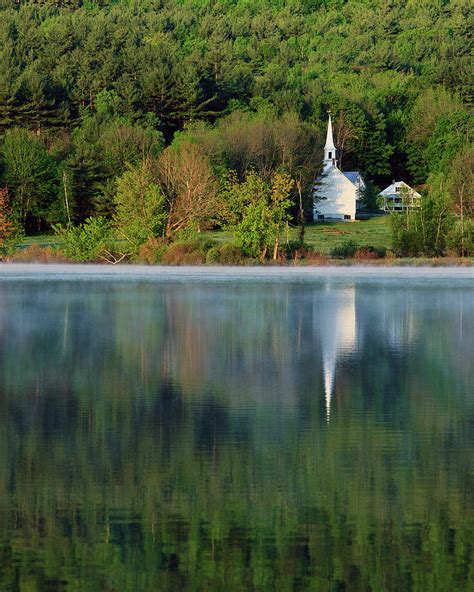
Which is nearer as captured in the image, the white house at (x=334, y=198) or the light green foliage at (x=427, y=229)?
the light green foliage at (x=427, y=229)

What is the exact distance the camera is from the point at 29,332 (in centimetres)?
2998

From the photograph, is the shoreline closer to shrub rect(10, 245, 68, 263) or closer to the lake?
shrub rect(10, 245, 68, 263)

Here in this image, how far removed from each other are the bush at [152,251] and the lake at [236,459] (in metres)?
35.8

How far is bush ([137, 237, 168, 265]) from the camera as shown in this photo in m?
66.5

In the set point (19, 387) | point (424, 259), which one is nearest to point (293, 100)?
point (424, 259)

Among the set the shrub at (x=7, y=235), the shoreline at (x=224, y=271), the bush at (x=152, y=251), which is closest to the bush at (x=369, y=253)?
the shoreline at (x=224, y=271)

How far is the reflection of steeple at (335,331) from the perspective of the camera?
21953mm

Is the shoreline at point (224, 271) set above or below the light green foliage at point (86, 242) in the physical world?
→ below

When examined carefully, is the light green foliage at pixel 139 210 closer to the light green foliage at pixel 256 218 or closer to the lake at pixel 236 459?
the light green foliage at pixel 256 218

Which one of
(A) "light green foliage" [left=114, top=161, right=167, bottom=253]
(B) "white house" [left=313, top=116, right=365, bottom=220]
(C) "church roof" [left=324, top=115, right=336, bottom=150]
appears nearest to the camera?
(A) "light green foliage" [left=114, top=161, right=167, bottom=253]

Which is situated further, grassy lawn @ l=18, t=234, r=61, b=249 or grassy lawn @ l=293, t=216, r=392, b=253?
grassy lawn @ l=18, t=234, r=61, b=249

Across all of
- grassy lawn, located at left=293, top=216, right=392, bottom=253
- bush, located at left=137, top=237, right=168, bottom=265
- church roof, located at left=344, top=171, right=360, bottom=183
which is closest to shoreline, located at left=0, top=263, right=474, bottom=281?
bush, located at left=137, top=237, right=168, bottom=265

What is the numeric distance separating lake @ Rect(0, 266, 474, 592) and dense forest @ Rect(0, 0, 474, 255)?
42.2 metres

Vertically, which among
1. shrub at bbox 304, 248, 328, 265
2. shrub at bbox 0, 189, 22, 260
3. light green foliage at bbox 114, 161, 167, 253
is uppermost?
light green foliage at bbox 114, 161, 167, 253
